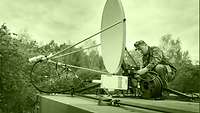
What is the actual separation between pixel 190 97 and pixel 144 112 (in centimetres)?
118

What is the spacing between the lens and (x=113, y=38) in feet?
8.70

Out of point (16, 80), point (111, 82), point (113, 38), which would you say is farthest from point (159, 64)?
point (16, 80)

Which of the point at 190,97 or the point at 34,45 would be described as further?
the point at 34,45

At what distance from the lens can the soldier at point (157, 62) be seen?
304 centimetres

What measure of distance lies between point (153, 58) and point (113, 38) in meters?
0.64

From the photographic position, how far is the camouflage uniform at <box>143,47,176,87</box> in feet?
9.90

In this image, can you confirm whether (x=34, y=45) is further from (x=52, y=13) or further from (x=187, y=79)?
(x=187, y=79)

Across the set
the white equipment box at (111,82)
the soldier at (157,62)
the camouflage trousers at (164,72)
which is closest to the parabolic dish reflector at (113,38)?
the white equipment box at (111,82)

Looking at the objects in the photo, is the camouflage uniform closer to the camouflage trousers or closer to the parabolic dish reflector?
the camouflage trousers

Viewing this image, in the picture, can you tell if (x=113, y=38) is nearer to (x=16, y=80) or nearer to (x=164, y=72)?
(x=164, y=72)

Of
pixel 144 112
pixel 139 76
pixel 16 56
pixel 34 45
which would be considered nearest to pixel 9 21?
pixel 16 56

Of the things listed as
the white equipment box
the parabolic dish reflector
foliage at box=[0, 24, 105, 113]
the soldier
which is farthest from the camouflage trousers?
foliage at box=[0, 24, 105, 113]

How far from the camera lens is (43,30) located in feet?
24.9

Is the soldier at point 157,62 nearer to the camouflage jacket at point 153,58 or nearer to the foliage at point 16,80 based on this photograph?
the camouflage jacket at point 153,58
